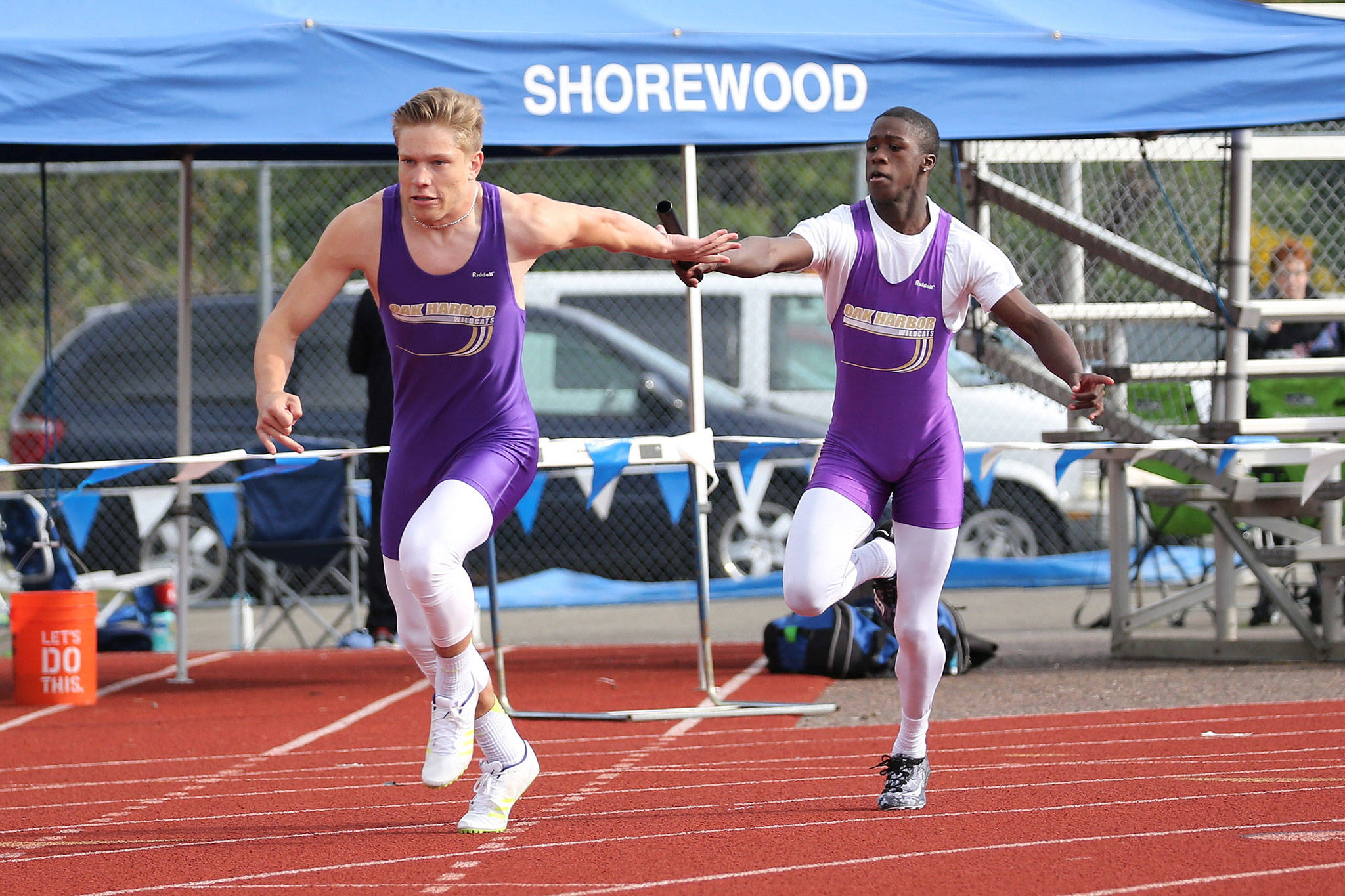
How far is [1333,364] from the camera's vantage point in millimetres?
8922

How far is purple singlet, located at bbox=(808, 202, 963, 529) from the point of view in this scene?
508 cm

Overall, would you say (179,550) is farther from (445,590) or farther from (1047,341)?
(1047,341)

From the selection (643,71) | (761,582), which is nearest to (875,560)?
(643,71)

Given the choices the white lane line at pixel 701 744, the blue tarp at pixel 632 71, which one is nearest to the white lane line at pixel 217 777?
the white lane line at pixel 701 744

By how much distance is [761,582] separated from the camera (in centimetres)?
1261

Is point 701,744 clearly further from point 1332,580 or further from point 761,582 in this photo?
point 761,582

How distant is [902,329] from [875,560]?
72 centimetres

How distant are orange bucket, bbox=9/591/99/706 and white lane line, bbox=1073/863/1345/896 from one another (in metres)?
5.76

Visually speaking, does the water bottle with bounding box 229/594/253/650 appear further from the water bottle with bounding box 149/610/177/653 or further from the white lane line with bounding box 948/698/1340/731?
the white lane line with bounding box 948/698/1340/731

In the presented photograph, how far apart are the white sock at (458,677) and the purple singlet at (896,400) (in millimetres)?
1181

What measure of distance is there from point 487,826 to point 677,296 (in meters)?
9.60

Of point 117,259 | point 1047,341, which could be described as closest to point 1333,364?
point 1047,341

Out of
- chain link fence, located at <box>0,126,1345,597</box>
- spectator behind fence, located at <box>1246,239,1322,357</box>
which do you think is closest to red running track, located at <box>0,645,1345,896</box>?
spectator behind fence, located at <box>1246,239,1322,357</box>

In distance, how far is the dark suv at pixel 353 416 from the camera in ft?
41.7
